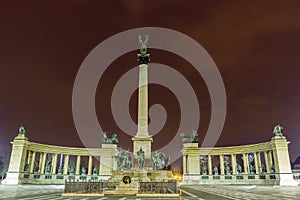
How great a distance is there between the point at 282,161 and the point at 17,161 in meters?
57.1

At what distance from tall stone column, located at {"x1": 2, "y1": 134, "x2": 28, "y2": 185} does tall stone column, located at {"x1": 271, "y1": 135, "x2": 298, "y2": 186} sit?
180ft

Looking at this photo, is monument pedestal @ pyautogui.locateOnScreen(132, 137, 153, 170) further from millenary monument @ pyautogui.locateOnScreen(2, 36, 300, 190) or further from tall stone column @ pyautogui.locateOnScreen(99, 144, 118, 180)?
tall stone column @ pyautogui.locateOnScreen(99, 144, 118, 180)

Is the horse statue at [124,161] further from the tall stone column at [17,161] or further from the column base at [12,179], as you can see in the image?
the tall stone column at [17,161]

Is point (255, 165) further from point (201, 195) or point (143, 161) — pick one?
point (201, 195)

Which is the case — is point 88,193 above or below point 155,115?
below

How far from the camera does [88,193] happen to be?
2192 cm

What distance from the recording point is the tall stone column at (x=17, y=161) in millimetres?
49562

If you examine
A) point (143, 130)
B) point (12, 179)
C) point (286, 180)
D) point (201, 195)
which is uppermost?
point (143, 130)

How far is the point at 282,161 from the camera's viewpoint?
2013 inches

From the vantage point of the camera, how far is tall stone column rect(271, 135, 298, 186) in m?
49.7

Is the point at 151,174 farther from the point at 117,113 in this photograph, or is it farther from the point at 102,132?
the point at 102,132

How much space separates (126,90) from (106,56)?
29.8ft

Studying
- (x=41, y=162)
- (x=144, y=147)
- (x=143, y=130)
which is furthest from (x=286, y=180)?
(x=41, y=162)

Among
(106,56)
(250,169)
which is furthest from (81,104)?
(250,169)
